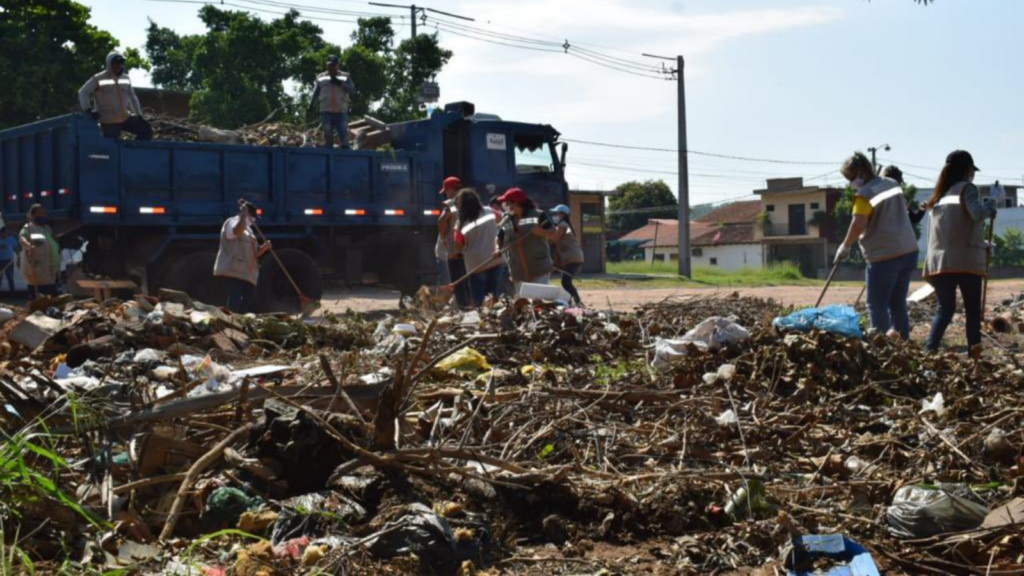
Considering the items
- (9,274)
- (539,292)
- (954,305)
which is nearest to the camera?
(954,305)

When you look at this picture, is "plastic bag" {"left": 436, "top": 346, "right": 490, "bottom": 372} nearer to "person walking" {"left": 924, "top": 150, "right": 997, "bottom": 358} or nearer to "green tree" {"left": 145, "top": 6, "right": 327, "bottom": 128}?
"person walking" {"left": 924, "top": 150, "right": 997, "bottom": 358}

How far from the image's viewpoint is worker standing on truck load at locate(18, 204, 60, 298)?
1241cm

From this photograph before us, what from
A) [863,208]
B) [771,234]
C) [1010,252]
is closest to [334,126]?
[863,208]

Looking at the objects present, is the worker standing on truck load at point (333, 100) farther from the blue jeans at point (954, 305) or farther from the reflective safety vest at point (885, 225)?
the blue jeans at point (954, 305)

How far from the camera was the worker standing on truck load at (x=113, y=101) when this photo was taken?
13.3 m

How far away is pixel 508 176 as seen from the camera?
1675 centimetres

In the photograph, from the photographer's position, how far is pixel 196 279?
14.2 m

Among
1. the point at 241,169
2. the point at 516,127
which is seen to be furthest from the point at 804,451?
the point at 516,127

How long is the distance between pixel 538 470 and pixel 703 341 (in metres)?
2.87

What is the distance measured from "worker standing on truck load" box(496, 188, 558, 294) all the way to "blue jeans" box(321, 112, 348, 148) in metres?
6.58

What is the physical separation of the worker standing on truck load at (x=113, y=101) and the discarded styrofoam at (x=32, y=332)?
5.76m

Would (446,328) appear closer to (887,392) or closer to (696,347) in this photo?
(696,347)

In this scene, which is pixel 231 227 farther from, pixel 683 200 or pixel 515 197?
pixel 683 200

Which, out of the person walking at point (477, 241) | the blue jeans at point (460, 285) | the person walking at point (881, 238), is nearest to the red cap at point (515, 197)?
the person walking at point (477, 241)
